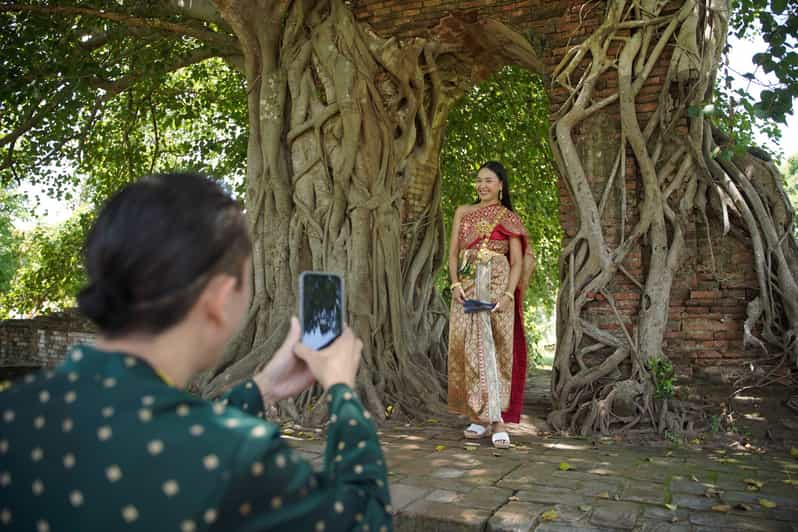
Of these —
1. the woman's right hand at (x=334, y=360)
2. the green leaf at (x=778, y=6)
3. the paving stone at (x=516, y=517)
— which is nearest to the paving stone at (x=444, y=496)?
the paving stone at (x=516, y=517)

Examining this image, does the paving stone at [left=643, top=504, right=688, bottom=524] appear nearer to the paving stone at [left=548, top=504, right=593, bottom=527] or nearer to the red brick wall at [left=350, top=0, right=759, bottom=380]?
the paving stone at [left=548, top=504, right=593, bottom=527]

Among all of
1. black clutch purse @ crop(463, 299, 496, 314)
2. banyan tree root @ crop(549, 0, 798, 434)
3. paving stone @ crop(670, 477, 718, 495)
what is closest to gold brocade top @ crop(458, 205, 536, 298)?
black clutch purse @ crop(463, 299, 496, 314)

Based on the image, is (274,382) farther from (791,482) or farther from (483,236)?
(483,236)

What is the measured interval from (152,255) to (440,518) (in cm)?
227

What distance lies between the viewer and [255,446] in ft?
3.26

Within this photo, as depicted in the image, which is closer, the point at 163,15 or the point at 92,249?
the point at 92,249

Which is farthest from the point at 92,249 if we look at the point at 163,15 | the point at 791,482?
the point at 163,15

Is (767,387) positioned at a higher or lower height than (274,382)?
→ lower

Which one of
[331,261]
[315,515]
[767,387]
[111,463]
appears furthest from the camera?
[331,261]

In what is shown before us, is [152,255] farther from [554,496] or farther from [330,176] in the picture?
[330,176]

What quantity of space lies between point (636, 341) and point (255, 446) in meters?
4.56

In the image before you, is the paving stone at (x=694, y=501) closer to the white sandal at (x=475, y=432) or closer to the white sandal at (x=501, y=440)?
the white sandal at (x=501, y=440)

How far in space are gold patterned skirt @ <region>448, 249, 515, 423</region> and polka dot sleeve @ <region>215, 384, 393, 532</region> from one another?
12.1ft

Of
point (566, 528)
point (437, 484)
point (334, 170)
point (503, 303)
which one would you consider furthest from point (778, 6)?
point (334, 170)
